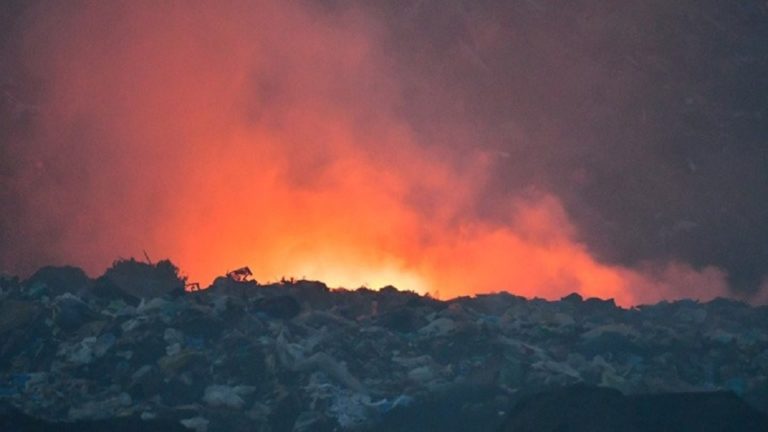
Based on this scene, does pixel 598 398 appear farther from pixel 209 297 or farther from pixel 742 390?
pixel 209 297

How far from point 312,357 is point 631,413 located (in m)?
5.25

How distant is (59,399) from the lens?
47.9 ft

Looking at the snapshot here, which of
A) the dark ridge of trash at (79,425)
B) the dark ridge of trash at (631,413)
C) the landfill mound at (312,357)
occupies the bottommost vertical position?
the dark ridge of trash at (79,425)

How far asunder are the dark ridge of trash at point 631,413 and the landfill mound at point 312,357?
0.32 metres

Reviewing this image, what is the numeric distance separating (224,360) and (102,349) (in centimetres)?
193

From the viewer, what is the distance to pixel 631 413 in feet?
45.0

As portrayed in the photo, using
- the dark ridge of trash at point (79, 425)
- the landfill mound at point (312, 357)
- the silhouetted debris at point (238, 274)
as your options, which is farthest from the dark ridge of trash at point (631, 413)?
the silhouetted debris at point (238, 274)

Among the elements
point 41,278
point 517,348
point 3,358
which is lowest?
point 3,358

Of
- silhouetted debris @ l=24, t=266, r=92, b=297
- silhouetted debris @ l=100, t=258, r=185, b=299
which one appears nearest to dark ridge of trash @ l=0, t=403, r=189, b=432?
silhouetted debris @ l=24, t=266, r=92, b=297

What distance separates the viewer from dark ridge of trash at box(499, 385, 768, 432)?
13.6 meters

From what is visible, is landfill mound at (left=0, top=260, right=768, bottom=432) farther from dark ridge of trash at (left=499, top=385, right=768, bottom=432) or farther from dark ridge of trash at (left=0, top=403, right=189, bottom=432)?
dark ridge of trash at (left=499, top=385, right=768, bottom=432)

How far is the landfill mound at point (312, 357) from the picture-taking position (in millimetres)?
14938

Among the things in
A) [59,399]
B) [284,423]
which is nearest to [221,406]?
[284,423]

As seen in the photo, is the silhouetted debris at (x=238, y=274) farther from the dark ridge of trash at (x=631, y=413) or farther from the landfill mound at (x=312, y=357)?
the dark ridge of trash at (x=631, y=413)
